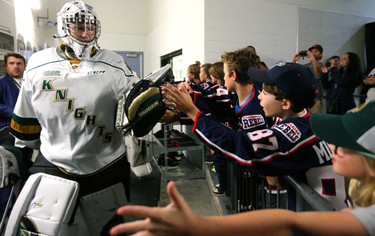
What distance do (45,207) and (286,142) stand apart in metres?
1.12

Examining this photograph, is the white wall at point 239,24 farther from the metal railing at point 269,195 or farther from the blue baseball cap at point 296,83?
the blue baseball cap at point 296,83

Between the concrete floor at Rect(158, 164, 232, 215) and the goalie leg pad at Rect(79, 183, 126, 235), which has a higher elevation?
the goalie leg pad at Rect(79, 183, 126, 235)

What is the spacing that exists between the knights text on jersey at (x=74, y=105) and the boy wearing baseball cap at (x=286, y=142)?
1.08 ft

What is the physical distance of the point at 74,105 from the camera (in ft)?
4.47

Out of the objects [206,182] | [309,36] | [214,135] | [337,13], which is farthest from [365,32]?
[214,135]

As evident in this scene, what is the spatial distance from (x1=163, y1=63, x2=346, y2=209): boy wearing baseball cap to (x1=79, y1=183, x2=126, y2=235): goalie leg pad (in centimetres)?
57

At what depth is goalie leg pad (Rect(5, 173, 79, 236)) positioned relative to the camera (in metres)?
1.27

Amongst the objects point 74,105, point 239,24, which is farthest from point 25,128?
point 239,24

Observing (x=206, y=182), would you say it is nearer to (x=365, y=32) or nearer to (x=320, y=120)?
(x=320, y=120)

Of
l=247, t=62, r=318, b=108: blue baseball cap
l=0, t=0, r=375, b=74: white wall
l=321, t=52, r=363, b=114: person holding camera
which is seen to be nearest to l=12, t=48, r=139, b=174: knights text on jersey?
l=247, t=62, r=318, b=108: blue baseball cap

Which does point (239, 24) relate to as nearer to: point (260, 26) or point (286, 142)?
point (260, 26)

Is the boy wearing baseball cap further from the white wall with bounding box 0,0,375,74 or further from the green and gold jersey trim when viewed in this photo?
the white wall with bounding box 0,0,375,74

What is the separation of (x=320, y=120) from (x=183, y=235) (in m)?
0.56

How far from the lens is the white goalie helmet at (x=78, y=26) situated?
4.59 feet
